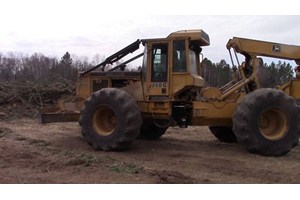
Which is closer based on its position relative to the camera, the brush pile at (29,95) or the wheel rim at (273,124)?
the wheel rim at (273,124)

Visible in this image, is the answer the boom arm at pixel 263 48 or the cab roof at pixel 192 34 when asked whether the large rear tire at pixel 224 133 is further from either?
the cab roof at pixel 192 34

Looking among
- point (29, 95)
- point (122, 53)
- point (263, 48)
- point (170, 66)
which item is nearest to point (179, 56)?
point (170, 66)

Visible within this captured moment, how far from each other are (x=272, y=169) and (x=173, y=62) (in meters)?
3.38

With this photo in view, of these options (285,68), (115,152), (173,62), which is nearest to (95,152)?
(115,152)

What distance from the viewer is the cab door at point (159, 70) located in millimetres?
9734

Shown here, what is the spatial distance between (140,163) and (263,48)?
4.31 m

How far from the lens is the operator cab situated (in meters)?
9.65

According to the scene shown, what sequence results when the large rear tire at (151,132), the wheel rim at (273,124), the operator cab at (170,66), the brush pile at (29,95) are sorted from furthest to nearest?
the brush pile at (29,95), the large rear tire at (151,132), the operator cab at (170,66), the wheel rim at (273,124)

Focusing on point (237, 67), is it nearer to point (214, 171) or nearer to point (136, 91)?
point (136, 91)

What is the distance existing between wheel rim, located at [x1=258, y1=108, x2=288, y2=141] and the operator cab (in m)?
1.65

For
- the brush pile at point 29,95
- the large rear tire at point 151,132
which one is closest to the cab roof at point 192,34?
the large rear tire at point 151,132

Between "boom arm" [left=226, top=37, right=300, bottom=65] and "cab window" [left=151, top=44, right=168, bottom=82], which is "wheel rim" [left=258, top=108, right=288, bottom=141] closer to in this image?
"boom arm" [left=226, top=37, right=300, bottom=65]

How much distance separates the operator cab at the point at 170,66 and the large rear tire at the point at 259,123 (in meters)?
1.31

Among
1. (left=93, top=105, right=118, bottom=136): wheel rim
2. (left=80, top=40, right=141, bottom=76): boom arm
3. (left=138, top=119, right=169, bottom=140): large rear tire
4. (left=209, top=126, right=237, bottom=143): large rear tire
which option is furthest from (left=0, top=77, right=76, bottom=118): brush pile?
(left=209, top=126, right=237, bottom=143): large rear tire
